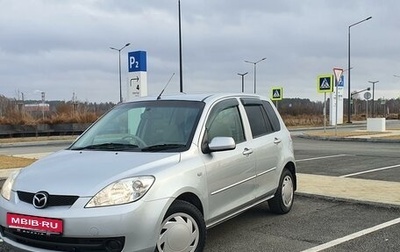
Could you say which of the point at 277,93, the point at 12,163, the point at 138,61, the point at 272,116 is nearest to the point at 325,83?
the point at 277,93

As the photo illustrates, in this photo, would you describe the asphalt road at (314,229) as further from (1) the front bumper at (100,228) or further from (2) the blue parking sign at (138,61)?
(2) the blue parking sign at (138,61)

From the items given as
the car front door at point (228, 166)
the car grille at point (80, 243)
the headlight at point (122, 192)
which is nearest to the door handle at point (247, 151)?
the car front door at point (228, 166)

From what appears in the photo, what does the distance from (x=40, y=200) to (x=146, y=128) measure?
156 cm

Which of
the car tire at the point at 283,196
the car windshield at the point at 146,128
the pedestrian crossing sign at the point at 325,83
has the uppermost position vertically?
the pedestrian crossing sign at the point at 325,83

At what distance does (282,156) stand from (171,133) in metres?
2.20

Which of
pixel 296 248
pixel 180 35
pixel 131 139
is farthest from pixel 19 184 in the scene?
pixel 180 35

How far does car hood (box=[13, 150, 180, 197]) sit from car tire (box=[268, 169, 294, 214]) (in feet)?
8.22

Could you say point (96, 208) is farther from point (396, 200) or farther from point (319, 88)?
point (319, 88)

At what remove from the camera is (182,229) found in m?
4.32

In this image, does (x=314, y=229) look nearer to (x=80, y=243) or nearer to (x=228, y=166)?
(x=228, y=166)

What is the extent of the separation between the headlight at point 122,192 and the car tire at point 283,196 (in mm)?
2946

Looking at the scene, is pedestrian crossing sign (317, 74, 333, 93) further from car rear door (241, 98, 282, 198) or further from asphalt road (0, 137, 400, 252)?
car rear door (241, 98, 282, 198)

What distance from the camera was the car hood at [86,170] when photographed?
13.0 ft

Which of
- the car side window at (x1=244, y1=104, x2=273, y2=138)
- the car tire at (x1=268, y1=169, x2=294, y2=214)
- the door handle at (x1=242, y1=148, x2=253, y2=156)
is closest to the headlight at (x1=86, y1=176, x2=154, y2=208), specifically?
the door handle at (x1=242, y1=148, x2=253, y2=156)
